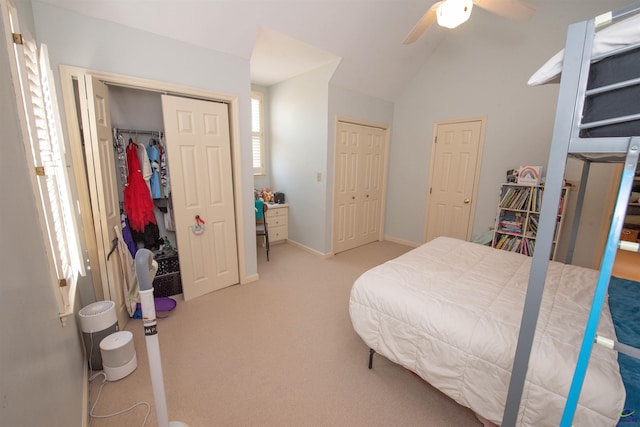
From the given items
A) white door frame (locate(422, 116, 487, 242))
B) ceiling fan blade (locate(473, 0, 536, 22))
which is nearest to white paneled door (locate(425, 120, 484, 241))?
white door frame (locate(422, 116, 487, 242))

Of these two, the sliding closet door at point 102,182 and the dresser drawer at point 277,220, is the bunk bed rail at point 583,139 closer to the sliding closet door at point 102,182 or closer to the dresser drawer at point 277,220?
the sliding closet door at point 102,182

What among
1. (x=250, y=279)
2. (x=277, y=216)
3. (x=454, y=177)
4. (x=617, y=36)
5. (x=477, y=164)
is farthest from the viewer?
(x=277, y=216)

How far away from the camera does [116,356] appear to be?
5.48 feet

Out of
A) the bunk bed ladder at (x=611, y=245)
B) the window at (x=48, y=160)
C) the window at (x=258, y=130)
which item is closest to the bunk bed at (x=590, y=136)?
the bunk bed ladder at (x=611, y=245)

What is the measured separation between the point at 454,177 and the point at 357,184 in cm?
143

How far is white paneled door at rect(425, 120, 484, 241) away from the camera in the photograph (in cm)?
358

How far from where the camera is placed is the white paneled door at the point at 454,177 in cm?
358

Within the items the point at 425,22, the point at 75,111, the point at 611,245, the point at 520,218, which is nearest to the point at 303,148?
the point at 425,22

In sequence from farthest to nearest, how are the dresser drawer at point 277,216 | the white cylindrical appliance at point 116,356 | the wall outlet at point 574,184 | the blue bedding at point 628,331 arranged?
the dresser drawer at point 277,216, the wall outlet at point 574,184, the white cylindrical appliance at point 116,356, the blue bedding at point 628,331

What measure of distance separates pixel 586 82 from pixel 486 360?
115cm

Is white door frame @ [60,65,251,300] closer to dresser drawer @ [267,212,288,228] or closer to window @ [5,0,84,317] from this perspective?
window @ [5,0,84,317]

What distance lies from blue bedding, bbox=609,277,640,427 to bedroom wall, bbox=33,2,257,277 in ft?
9.28

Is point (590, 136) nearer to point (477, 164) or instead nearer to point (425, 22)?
point (425, 22)

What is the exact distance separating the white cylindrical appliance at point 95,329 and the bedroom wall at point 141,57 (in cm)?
150
